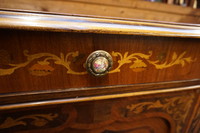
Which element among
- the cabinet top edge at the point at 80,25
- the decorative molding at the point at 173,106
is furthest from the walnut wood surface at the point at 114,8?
the decorative molding at the point at 173,106

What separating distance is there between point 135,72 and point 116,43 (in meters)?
0.09

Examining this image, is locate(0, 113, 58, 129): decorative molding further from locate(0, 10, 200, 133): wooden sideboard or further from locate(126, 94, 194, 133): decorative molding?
locate(126, 94, 194, 133): decorative molding

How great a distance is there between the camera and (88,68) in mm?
251

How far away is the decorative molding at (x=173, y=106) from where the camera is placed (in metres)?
0.36

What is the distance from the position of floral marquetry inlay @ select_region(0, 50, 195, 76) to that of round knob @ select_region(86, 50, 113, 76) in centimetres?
2

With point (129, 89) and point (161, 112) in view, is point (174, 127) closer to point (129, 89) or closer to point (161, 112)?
point (161, 112)

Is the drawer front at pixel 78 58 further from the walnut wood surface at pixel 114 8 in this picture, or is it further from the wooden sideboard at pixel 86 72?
the walnut wood surface at pixel 114 8

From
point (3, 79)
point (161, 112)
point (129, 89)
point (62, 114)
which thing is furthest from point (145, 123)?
point (3, 79)

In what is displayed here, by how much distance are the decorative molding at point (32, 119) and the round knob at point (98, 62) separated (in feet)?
0.51

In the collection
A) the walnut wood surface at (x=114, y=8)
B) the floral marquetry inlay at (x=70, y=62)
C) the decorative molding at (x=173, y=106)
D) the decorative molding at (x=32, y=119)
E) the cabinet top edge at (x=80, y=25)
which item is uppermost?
the walnut wood surface at (x=114, y=8)

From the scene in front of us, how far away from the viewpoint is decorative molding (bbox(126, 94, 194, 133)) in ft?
1.20

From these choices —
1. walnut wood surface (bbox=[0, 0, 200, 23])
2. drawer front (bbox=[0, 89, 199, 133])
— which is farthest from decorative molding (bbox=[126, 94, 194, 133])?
walnut wood surface (bbox=[0, 0, 200, 23])

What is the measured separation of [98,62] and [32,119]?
21cm

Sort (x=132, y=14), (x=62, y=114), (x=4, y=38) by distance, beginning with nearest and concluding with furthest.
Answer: (x=4, y=38) < (x=62, y=114) < (x=132, y=14)
